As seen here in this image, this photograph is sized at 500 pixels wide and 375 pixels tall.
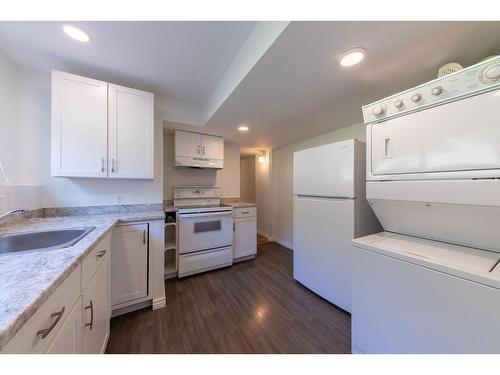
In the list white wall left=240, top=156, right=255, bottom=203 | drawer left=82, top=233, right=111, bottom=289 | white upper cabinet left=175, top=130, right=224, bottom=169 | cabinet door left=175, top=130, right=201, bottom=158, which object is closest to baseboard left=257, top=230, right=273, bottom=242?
white wall left=240, top=156, right=255, bottom=203

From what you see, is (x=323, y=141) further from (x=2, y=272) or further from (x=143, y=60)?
(x=2, y=272)

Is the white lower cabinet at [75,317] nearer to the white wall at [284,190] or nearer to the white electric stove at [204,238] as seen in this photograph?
the white electric stove at [204,238]

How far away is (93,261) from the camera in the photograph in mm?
1021

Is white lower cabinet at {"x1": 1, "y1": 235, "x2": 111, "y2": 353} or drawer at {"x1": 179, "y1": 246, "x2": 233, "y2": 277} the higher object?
white lower cabinet at {"x1": 1, "y1": 235, "x2": 111, "y2": 353}

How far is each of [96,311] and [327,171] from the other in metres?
2.09

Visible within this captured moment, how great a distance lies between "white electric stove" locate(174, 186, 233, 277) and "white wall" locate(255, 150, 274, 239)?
161cm

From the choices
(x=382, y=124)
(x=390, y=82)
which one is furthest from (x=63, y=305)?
(x=390, y=82)

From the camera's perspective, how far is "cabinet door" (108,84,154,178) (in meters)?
1.75

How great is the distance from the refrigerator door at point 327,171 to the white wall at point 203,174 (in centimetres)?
164

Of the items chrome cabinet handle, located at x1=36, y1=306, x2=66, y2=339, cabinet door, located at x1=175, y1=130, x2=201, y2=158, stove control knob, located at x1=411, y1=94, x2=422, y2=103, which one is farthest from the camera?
cabinet door, located at x1=175, y1=130, x2=201, y2=158

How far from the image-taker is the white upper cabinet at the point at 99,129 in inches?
61.3

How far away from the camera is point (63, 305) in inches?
26.8

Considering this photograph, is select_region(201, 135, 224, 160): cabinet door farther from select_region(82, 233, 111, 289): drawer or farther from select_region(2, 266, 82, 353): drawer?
select_region(2, 266, 82, 353): drawer

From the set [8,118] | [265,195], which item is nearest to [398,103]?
[8,118]
